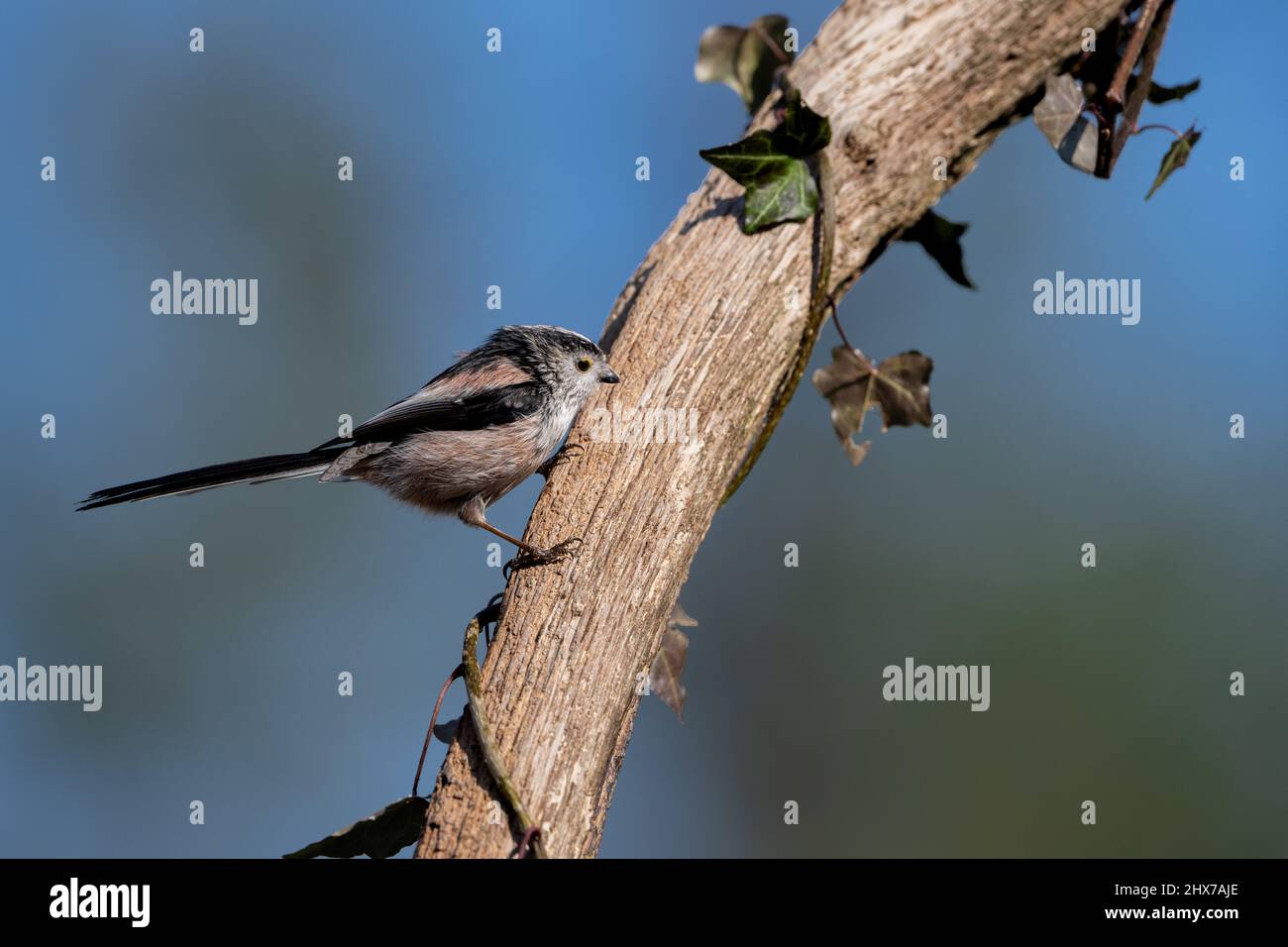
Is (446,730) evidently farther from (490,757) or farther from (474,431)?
(474,431)

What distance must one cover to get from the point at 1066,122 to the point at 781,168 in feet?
4.28

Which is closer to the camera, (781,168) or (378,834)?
(378,834)

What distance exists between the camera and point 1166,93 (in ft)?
13.5

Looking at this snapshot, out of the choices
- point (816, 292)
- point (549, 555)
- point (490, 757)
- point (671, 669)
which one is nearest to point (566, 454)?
point (549, 555)

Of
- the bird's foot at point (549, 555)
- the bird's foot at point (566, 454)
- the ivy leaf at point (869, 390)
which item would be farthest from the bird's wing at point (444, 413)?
the ivy leaf at point (869, 390)

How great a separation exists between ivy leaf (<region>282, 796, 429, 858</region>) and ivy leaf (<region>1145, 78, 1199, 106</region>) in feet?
13.7

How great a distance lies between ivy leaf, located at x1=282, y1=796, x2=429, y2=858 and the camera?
2.78 m

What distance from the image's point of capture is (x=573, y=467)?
10.9ft

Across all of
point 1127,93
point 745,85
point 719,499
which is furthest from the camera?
point 745,85

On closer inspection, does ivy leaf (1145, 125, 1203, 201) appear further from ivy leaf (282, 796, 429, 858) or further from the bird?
ivy leaf (282, 796, 429, 858)
